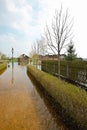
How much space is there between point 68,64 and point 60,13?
4102 millimetres

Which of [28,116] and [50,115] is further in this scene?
[50,115]

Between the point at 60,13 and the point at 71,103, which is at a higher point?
the point at 60,13

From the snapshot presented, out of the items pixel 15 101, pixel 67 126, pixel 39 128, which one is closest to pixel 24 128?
pixel 39 128

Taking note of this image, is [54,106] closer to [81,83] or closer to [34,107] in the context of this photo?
[34,107]

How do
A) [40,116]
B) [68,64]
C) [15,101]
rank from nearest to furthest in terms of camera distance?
[40,116] → [15,101] → [68,64]

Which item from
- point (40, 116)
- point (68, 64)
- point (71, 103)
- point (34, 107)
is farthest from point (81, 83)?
point (71, 103)

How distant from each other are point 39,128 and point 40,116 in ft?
4.31

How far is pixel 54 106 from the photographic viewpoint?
9.35 m

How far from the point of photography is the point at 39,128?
6461mm

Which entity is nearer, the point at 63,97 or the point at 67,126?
the point at 67,126

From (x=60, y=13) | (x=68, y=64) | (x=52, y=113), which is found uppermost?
(x=60, y=13)

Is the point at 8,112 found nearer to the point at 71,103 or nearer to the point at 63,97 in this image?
the point at 63,97

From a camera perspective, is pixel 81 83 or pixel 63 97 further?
pixel 81 83

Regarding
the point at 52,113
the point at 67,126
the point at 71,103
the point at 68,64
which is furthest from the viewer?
the point at 68,64
